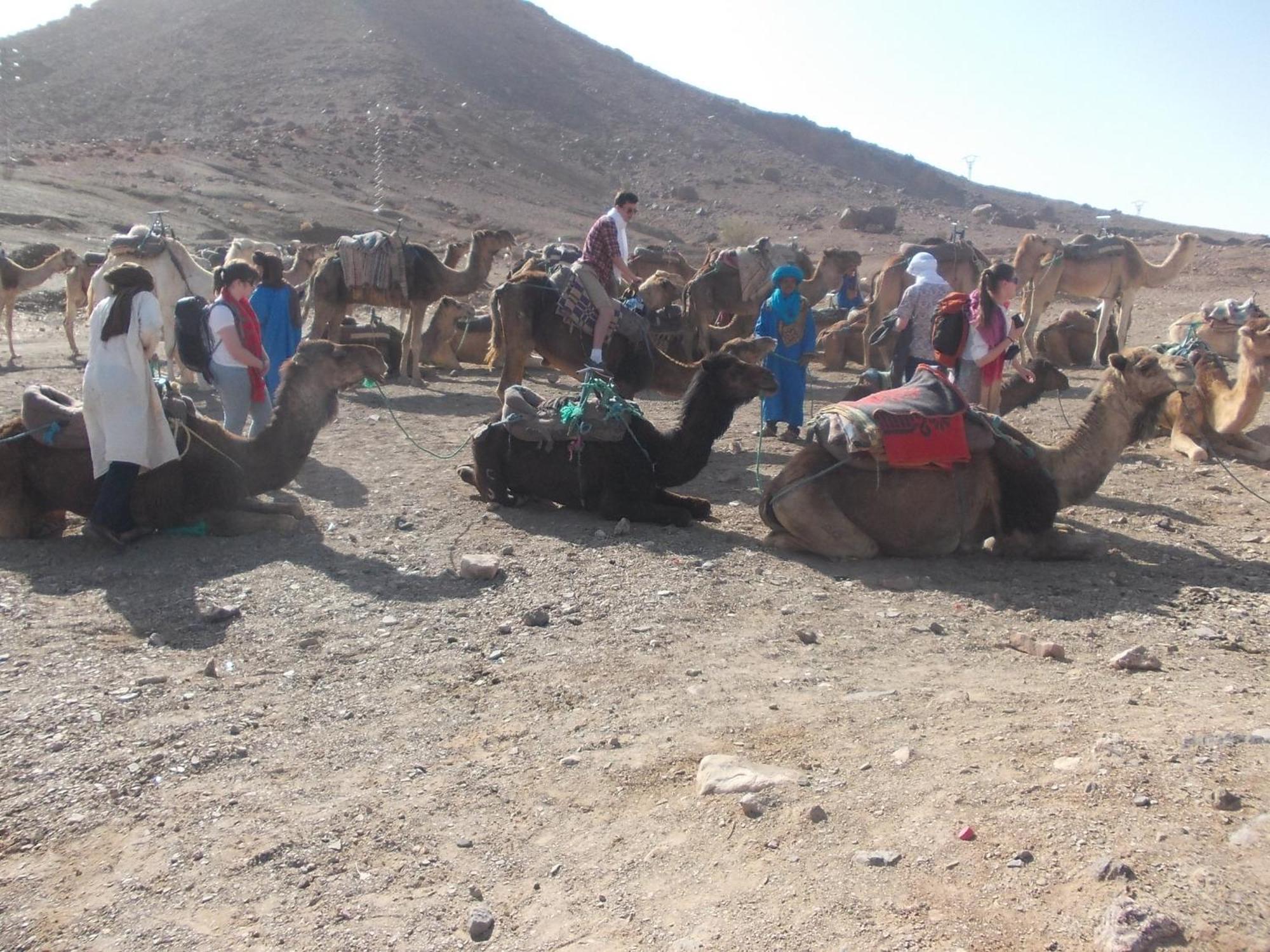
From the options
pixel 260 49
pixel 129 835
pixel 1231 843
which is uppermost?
pixel 260 49

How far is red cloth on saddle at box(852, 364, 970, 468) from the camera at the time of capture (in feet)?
22.1

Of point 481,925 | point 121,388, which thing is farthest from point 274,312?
point 481,925

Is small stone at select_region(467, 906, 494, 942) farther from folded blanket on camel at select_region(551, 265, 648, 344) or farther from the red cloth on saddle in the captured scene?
folded blanket on camel at select_region(551, 265, 648, 344)

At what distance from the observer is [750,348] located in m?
8.54

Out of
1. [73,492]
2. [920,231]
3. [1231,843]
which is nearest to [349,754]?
[1231,843]

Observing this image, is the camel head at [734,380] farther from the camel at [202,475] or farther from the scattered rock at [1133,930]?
the scattered rock at [1133,930]

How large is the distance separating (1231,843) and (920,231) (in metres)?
51.2

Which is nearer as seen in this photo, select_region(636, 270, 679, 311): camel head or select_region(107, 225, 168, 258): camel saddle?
select_region(107, 225, 168, 258): camel saddle

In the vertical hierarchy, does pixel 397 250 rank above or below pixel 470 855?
above

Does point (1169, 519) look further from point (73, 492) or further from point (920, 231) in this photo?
point (920, 231)

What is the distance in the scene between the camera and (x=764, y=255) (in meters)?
14.0

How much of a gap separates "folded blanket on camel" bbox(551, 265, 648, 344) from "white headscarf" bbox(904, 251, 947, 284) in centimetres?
277

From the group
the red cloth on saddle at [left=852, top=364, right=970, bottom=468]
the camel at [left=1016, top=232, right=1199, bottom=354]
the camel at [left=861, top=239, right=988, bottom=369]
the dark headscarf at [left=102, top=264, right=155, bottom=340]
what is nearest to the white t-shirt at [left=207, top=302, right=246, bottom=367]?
the dark headscarf at [left=102, top=264, right=155, bottom=340]

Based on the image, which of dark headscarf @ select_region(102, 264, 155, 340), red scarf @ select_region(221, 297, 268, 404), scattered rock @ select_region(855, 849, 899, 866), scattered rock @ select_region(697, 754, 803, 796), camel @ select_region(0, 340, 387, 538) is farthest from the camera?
red scarf @ select_region(221, 297, 268, 404)
